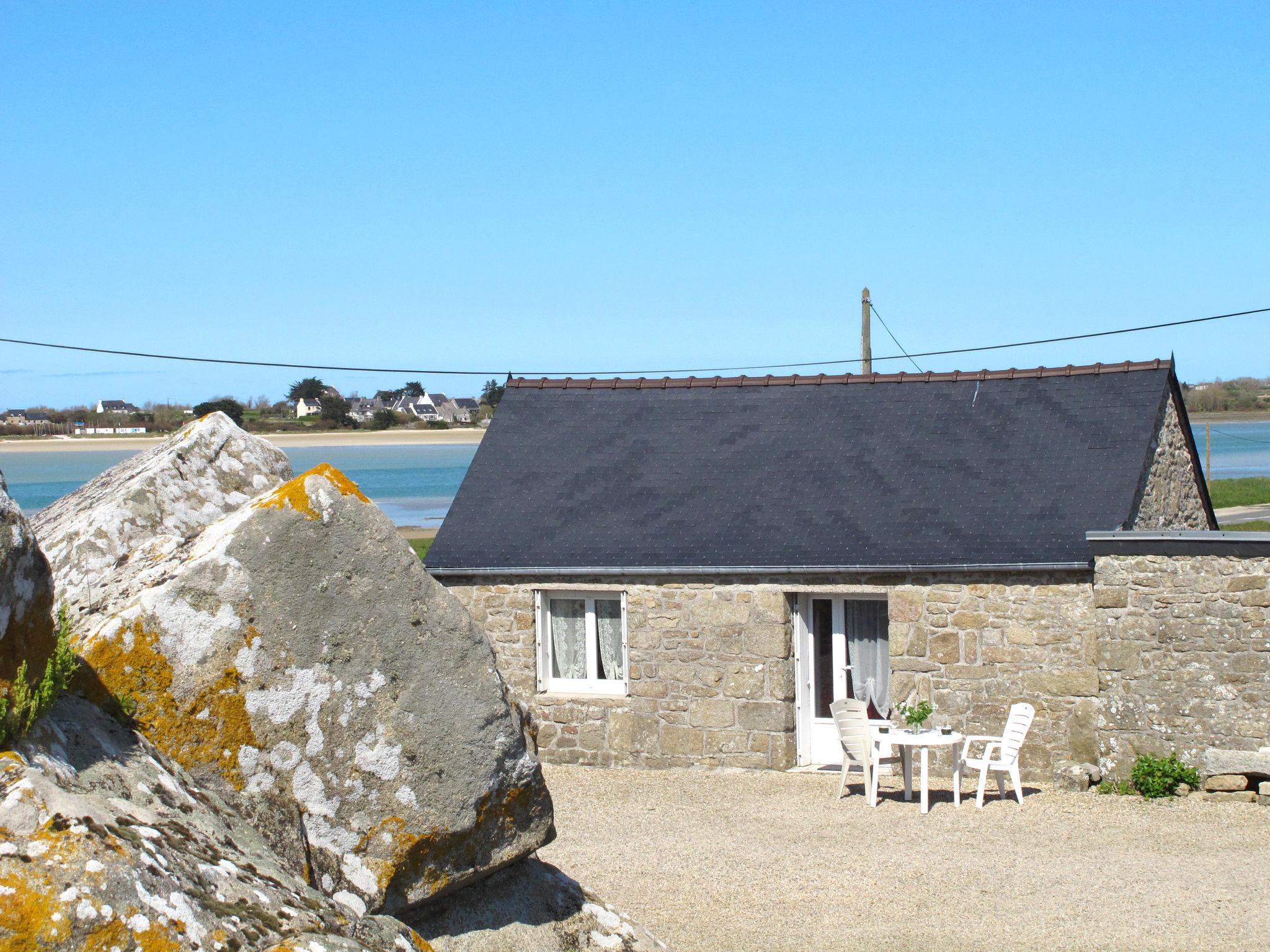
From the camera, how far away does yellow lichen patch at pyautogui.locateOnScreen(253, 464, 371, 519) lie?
11.6ft

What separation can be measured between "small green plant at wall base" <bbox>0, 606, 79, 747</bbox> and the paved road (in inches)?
1538

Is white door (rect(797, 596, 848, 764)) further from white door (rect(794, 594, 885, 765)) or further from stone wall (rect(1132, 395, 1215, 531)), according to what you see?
stone wall (rect(1132, 395, 1215, 531))

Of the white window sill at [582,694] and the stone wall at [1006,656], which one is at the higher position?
the stone wall at [1006,656]

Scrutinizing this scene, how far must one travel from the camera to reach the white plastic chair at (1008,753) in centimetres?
1148

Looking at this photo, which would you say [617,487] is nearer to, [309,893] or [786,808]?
[786,808]

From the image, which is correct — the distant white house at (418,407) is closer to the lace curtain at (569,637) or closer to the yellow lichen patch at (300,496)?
the lace curtain at (569,637)

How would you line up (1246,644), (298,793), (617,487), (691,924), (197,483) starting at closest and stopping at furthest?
1. (298,793)
2. (197,483)
3. (691,924)
4. (1246,644)
5. (617,487)

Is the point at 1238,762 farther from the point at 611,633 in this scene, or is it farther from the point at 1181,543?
the point at 611,633

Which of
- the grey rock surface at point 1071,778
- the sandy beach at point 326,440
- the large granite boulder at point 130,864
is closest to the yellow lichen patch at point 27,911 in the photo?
the large granite boulder at point 130,864

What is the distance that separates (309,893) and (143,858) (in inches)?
22.2

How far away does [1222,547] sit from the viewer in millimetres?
11422

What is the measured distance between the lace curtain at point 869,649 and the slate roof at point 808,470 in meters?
0.87

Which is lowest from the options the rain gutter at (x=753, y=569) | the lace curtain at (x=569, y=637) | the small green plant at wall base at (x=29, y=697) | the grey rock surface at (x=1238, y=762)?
the grey rock surface at (x=1238, y=762)

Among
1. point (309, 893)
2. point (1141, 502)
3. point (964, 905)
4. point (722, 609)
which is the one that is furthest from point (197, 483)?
point (1141, 502)
